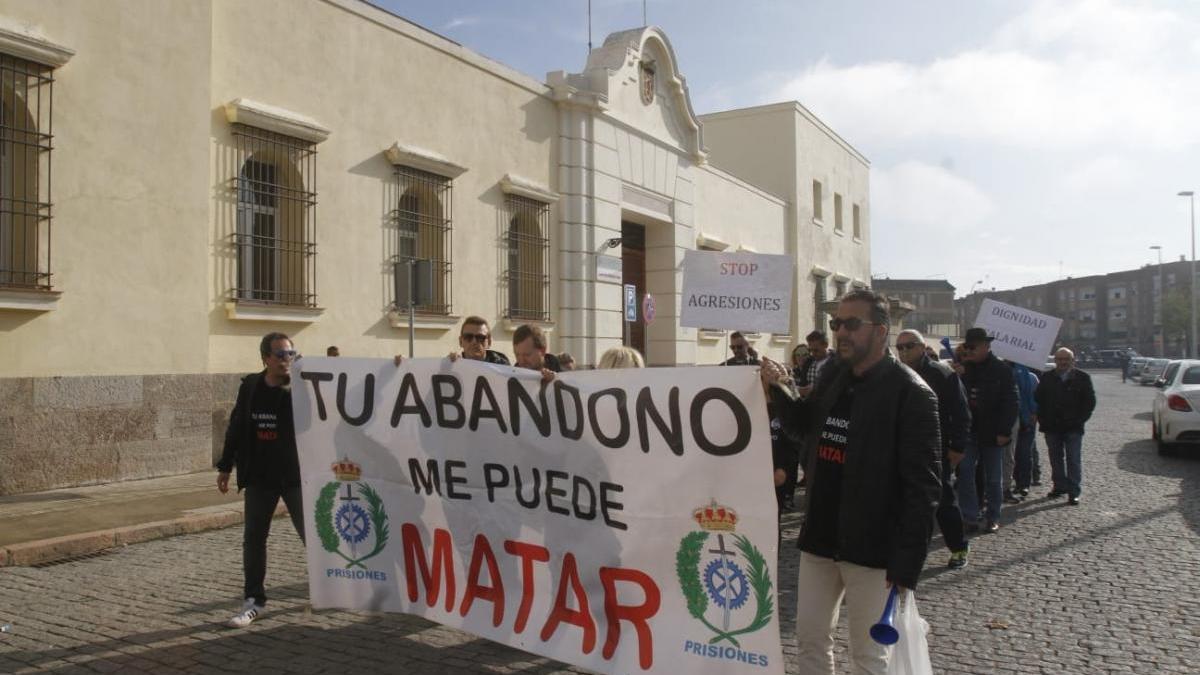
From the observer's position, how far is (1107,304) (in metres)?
113

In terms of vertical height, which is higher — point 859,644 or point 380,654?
point 859,644

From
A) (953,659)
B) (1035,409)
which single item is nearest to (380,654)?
(953,659)

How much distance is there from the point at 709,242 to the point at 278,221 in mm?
13639

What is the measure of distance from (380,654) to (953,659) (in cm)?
309

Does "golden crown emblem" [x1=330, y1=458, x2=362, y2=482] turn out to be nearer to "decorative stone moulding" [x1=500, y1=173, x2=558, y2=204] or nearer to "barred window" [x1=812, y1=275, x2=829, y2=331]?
"decorative stone moulding" [x1=500, y1=173, x2=558, y2=204]

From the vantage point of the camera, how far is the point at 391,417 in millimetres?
5328

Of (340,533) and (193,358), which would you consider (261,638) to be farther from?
(193,358)

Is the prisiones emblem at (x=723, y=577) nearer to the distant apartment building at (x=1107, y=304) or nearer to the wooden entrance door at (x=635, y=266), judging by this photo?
the wooden entrance door at (x=635, y=266)

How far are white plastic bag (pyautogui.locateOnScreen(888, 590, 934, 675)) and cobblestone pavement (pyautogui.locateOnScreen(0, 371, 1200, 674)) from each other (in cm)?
117

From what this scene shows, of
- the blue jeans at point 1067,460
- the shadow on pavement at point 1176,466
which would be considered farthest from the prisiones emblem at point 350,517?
the blue jeans at point 1067,460

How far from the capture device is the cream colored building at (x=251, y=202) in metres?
9.40

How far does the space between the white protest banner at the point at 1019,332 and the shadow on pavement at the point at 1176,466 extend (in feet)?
7.00

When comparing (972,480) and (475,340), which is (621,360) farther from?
(972,480)

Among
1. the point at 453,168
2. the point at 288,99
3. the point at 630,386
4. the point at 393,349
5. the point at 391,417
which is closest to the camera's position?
the point at 630,386
